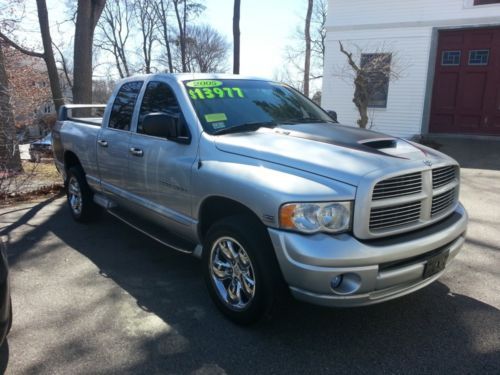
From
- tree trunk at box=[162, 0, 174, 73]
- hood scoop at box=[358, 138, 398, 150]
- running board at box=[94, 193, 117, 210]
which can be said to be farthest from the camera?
tree trunk at box=[162, 0, 174, 73]

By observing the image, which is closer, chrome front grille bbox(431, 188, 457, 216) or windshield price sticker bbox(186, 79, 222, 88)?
chrome front grille bbox(431, 188, 457, 216)

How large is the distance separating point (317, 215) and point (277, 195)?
11.1 inches

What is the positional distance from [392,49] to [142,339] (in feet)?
46.6

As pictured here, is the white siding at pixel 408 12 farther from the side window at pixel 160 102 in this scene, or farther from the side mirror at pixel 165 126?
the side mirror at pixel 165 126

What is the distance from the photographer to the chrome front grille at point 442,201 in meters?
3.21

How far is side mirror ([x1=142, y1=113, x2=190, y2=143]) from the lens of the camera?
369 cm

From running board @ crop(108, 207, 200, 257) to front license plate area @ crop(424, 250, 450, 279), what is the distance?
69.8 inches

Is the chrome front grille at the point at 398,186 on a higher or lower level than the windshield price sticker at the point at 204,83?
lower

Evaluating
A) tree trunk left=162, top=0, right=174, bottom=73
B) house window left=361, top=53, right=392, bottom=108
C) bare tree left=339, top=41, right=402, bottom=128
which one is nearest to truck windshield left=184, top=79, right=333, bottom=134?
bare tree left=339, top=41, right=402, bottom=128

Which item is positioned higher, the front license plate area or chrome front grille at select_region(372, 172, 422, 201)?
chrome front grille at select_region(372, 172, 422, 201)

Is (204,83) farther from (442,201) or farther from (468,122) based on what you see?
(468,122)

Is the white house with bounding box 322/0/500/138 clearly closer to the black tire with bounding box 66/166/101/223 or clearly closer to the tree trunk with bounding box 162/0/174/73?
the black tire with bounding box 66/166/101/223

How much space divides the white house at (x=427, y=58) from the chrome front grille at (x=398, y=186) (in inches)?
503

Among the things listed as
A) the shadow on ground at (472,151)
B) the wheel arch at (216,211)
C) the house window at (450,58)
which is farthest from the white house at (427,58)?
the wheel arch at (216,211)
